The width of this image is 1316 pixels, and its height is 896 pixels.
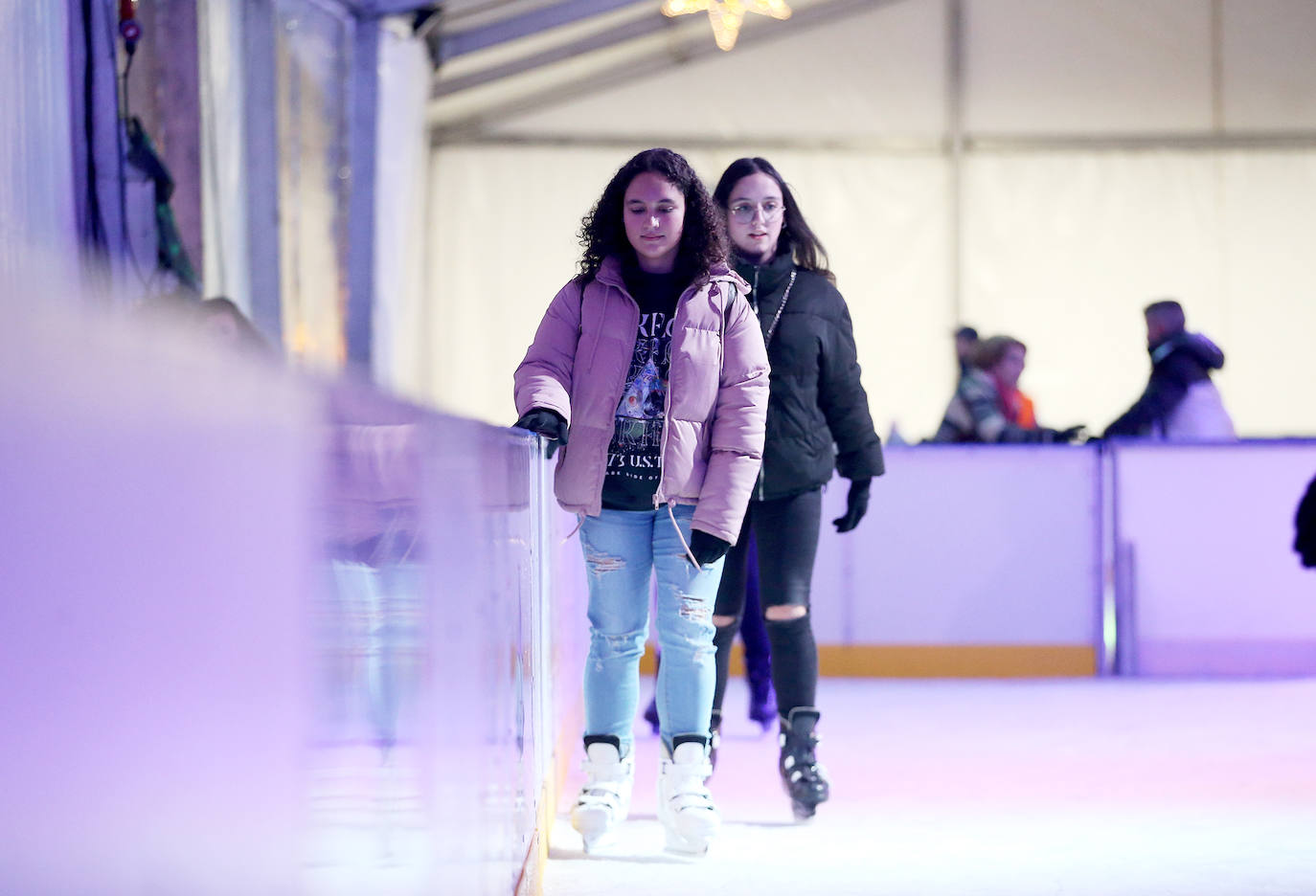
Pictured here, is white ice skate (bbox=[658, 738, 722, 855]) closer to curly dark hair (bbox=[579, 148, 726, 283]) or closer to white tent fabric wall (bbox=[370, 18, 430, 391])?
curly dark hair (bbox=[579, 148, 726, 283])

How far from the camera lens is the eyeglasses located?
109 inches

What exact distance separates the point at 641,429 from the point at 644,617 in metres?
0.32

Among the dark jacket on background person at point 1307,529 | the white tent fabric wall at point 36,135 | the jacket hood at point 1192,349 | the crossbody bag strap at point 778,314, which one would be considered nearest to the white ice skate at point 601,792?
the crossbody bag strap at point 778,314

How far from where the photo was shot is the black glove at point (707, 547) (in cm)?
226

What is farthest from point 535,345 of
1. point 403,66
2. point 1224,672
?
point 403,66

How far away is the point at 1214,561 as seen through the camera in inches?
201

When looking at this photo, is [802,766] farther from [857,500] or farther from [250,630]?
[250,630]

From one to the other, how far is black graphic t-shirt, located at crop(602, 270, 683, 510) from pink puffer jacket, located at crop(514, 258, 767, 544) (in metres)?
0.03

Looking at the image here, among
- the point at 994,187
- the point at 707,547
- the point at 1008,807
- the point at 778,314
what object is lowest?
the point at 1008,807

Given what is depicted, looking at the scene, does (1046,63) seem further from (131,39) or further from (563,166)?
(131,39)

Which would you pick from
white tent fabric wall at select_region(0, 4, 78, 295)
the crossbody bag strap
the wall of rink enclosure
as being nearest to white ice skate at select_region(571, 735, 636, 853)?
the wall of rink enclosure

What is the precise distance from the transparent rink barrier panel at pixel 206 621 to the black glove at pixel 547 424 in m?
1.01

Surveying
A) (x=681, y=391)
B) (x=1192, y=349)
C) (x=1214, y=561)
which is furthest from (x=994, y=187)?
(x=681, y=391)

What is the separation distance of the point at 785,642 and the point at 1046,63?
7.69m
